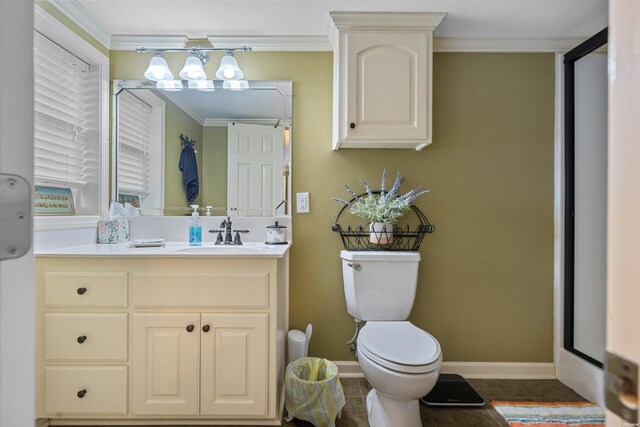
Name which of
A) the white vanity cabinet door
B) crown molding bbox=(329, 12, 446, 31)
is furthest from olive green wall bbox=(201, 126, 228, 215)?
crown molding bbox=(329, 12, 446, 31)

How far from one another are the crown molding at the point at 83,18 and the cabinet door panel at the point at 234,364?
1752 mm

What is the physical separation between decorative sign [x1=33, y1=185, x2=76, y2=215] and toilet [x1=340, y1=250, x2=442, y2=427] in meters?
1.60

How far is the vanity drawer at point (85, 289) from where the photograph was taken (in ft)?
4.83

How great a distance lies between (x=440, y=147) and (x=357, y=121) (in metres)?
0.62

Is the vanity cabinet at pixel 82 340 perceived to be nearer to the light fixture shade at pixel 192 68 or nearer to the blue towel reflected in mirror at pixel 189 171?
the blue towel reflected in mirror at pixel 189 171

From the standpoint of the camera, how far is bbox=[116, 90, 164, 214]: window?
2051 millimetres

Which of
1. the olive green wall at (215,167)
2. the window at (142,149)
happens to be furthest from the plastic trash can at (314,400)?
the window at (142,149)

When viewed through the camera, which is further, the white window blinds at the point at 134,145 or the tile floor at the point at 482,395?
the white window blinds at the point at 134,145

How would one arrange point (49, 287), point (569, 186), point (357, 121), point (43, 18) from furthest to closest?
point (569, 186)
point (357, 121)
point (43, 18)
point (49, 287)

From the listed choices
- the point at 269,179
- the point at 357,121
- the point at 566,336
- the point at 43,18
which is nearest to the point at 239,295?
the point at 269,179

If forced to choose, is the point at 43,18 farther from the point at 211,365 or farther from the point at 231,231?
the point at 211,365

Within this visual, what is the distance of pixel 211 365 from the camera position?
1498 millimetres

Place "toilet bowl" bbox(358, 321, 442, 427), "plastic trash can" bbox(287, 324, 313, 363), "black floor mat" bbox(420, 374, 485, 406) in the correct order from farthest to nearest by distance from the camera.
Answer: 1. "plastic trash can" bbox(287, 324, 313, 363)
2. "black floor mat" bbox(420, 374, 485, 406)
3. "toilet bowl" bbox(358, 321, 442, 427)

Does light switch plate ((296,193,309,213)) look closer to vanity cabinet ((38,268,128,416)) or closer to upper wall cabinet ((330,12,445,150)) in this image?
upper wall cabinet ((330,12,445,150))
